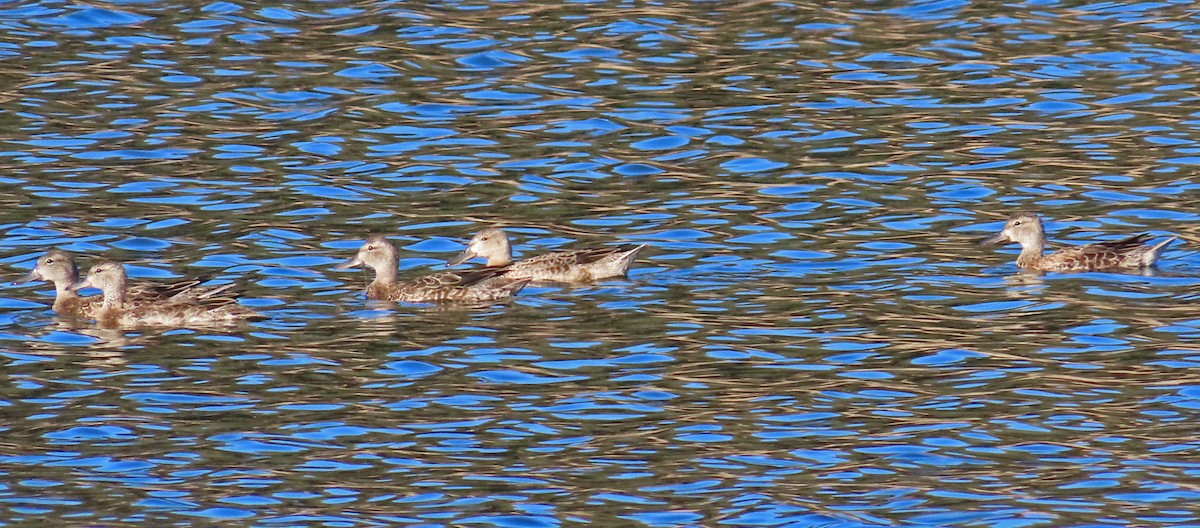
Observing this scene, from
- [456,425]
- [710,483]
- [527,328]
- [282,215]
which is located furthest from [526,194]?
[710,483]

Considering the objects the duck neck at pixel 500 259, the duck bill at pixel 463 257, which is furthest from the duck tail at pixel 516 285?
the duck bill at pixel 463 257

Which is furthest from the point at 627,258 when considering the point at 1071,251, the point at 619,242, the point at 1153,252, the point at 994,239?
the point at 1153,252

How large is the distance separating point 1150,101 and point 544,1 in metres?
7.07

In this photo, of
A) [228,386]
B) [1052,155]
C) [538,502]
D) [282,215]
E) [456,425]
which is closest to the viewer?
[538,502]

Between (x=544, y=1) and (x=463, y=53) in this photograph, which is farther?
(x=544, y=1)

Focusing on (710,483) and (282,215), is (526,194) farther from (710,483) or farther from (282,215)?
(710,483)

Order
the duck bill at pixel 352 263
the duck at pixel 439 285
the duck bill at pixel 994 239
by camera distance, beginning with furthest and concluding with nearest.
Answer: the duck bill at pixel 994 239, the duck bill at pixel 352 263, the duck at pixel 439 285

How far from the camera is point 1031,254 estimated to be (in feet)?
51.5

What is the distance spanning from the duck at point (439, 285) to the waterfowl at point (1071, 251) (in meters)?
3.70

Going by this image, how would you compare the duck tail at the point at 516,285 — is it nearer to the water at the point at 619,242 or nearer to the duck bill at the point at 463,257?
the water at the point at 619,242

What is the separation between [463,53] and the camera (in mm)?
22156

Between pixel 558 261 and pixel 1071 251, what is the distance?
3773 mm

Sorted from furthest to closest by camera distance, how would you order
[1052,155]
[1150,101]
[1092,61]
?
[1092,61]
[1150,101]
[1052,155]

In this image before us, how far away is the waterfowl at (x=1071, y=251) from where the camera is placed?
15.2 m
